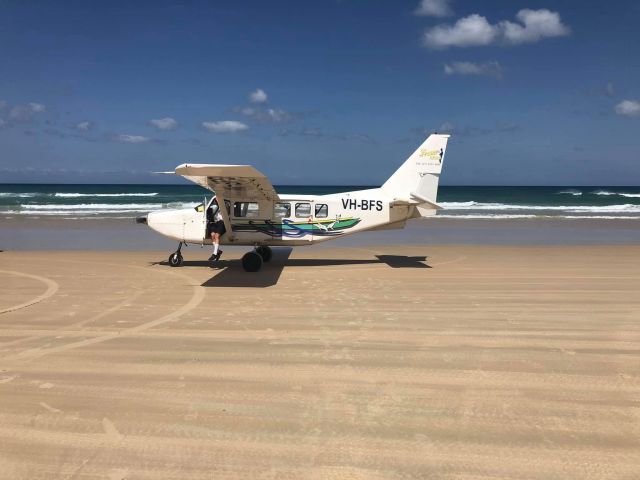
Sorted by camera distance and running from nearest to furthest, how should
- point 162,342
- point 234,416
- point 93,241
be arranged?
point 234,416
point 162,342
point 93,241

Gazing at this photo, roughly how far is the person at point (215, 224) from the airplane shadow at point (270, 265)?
0.66 m

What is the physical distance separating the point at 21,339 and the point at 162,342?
1785 mm

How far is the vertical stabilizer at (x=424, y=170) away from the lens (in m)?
13.0

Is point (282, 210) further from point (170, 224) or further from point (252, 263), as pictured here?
point (170, 224)

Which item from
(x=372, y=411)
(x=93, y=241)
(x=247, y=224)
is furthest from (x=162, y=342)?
(x=93, y=241)

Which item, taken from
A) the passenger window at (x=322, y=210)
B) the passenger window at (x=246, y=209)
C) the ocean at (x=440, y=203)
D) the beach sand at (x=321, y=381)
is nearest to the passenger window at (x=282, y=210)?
the passenger window at (x=246, y=209)

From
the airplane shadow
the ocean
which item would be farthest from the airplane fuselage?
→ the ocean

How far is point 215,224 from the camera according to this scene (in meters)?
12.3

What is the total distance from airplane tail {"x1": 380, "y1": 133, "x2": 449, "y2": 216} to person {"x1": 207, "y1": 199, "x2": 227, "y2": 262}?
4.56 m

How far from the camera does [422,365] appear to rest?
5.13 m

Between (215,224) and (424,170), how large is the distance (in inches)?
224

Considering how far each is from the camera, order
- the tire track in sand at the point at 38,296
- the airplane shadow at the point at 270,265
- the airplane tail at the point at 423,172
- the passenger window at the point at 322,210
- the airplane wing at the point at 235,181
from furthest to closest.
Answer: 1. the airplane tail at the point at 423,172
2. the passenger window at the point at 322,210
3. the airplane shadow at the point at 270,265
4. the airplane wing at the point at 235,181
5. the tire track in sand at the point at 38,296

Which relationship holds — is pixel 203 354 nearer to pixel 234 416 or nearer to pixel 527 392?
pixel 234 416

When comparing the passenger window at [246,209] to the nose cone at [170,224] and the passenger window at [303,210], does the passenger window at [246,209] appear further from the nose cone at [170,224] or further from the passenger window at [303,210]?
the nose cone at [170,224]
